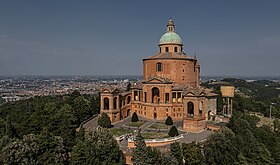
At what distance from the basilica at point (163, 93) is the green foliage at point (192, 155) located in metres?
16.1

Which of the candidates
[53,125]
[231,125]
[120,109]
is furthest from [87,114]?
[231,125]

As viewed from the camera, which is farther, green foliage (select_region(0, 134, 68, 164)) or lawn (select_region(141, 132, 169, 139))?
lawn (select_region(141, 132, 169, 139))

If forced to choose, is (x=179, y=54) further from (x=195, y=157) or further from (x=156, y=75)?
(x=195, y=157)

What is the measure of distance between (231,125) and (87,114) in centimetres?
3076

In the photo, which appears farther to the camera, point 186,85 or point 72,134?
point 186,85

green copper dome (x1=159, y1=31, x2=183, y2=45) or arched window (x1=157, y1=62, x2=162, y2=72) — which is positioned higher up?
green copper dome (x1=159, y1=31, x2=183, y2=45)

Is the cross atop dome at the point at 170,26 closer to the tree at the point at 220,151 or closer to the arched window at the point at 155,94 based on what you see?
A: the arched window at the point at 155,94

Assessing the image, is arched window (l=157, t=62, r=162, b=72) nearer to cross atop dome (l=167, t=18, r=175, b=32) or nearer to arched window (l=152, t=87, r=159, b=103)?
arched window (l=152, t=87, r=159, b=103)

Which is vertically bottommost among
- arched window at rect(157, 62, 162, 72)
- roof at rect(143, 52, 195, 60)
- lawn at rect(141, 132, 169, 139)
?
lawn at rect(141, 132, 169, 139)

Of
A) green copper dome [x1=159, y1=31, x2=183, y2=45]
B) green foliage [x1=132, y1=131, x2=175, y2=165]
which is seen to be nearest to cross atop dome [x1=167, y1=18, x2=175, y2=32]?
green copper dome [x1=159, y1=31, x2=183, y2=45]

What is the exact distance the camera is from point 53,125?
1619 inches

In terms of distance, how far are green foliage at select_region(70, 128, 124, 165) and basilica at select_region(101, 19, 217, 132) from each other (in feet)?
64.5

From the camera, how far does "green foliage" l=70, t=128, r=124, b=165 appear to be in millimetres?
29328

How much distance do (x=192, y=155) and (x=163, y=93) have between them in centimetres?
2319
